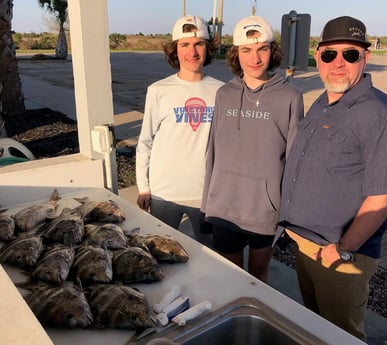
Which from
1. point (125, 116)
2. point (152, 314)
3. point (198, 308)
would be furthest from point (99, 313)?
point (125, 116)

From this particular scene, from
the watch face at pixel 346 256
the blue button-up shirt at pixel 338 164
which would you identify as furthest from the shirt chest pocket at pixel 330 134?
the watch face at pixel 346 256

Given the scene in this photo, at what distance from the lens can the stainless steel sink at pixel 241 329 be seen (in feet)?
5.18

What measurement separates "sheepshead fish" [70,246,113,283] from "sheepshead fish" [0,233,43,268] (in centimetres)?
20

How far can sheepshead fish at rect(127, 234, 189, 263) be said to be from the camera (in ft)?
6.74

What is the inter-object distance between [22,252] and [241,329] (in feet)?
3.47

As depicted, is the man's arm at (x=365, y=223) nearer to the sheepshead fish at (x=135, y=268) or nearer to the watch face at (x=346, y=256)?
the watch face at (x=346, y=256)

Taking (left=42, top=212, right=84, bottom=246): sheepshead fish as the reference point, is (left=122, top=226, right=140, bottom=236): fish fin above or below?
below

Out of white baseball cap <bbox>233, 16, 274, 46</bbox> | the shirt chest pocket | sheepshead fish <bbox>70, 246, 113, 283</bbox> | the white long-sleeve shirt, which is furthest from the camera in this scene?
the white long-sleeve shirt

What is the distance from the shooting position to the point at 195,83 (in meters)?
2.99

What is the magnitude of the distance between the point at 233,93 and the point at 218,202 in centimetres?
69

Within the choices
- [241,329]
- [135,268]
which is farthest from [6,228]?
[241,329]

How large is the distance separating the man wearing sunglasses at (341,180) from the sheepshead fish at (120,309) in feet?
3.43

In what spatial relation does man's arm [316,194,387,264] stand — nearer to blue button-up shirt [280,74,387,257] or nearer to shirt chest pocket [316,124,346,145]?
blue button-up shirt [280,74,387,257]

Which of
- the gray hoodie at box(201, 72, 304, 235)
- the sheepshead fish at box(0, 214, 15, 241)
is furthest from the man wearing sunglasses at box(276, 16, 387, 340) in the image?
the sheepshead fish at box(0, 214, 15, 241)
